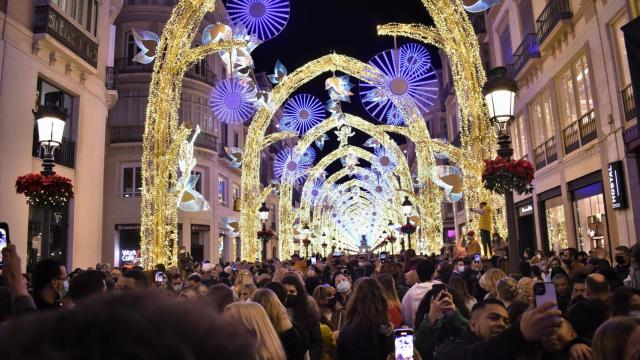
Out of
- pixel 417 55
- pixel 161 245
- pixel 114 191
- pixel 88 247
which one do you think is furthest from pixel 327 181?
pixel 161 245

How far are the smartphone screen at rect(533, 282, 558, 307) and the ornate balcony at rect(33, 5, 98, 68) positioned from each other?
16731mm

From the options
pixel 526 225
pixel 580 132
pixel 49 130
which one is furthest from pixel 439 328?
pixel 526 225

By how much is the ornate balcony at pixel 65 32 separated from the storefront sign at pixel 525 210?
63.4ft

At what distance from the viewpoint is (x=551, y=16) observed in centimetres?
1966

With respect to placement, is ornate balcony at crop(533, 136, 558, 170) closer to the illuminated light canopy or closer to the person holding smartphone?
the illuminated light canopy

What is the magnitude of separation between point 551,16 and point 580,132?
4316mm

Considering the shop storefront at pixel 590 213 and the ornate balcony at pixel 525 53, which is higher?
the ornate balcony at pixel 525 53

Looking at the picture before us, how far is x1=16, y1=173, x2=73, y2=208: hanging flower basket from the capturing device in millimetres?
9758

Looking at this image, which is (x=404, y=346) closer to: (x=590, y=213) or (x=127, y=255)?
(x=590, y=213)

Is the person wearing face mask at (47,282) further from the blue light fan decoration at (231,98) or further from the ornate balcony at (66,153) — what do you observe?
the blue light fan decoration at (231,98)

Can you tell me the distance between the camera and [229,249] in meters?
42.1

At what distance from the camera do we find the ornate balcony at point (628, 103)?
14.8 m

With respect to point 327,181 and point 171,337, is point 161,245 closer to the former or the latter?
point 171,337

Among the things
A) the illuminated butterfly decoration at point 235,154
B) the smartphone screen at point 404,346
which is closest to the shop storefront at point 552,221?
the illuminated butterfly decoration at point 235,154
